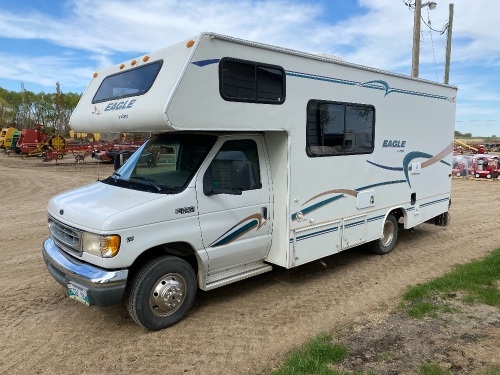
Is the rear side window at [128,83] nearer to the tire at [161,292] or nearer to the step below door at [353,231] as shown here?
the tire at [161,292]

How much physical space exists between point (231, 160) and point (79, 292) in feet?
7.14

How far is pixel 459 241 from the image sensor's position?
8.28m

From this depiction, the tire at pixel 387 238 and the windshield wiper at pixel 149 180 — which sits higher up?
the windshield wiper at pixel 149 180

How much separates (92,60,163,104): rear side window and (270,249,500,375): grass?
10.4ft

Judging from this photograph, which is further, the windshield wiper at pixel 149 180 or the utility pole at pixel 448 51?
the utility pole at pixel 448 51

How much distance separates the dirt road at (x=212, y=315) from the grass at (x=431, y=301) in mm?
229

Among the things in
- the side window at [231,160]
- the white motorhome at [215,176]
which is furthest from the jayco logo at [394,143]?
the side window at [231,160]

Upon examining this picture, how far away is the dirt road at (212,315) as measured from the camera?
12.8 ft

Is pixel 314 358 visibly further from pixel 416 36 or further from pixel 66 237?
pixel 416 36

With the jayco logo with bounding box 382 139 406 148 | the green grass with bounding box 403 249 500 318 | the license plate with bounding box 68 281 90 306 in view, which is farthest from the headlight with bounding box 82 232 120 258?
the jayco logo with bounding box 382 139 406 148

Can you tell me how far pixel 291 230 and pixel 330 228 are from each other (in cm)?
87

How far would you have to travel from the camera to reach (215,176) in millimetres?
4777

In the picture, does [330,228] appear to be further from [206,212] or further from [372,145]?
[206,212]

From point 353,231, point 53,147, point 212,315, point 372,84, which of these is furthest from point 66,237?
point 53,147
